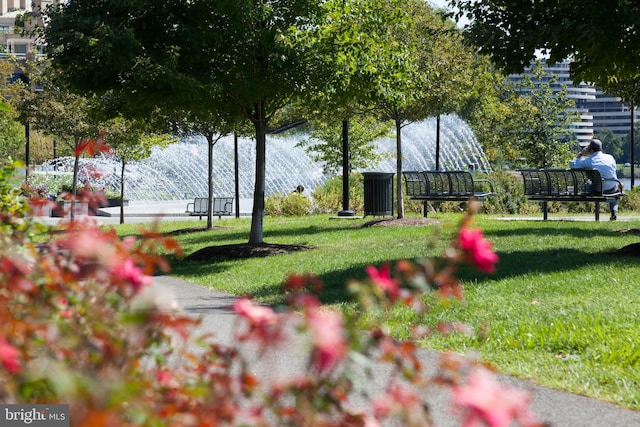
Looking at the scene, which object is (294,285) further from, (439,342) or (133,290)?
(439,342)

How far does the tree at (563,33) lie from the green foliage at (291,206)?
46.0ft

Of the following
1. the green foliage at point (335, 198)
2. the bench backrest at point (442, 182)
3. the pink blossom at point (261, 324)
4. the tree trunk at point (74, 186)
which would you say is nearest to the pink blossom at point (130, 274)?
the pink blossom at point (261, 324)

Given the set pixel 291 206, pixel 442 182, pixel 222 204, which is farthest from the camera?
pixel 291 206

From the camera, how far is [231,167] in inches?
1790

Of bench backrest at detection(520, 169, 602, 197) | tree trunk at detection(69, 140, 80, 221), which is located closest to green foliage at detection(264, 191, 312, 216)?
tree trunk at detection(69, 140, 80, 221)

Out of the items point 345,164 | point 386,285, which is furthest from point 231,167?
point 386,285

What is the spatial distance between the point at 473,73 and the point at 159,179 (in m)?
25.3

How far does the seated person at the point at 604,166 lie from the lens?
18406 millimetres

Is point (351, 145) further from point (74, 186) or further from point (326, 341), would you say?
point (326, 341)

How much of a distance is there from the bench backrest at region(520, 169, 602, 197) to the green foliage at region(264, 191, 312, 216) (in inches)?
378

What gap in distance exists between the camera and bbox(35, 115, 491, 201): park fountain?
42500 mm

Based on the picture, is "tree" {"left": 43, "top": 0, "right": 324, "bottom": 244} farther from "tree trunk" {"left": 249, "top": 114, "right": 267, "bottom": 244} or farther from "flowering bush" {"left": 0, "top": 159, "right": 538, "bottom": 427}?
"flowering bush" {"left": 0, "top": 159, "right": 538, "bottom": 427}

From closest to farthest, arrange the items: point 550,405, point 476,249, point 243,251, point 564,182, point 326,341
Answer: point 326,341 < point 476,249 < point 550,405 < point 243,251 < point 564,182

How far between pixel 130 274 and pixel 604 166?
1779 cm
